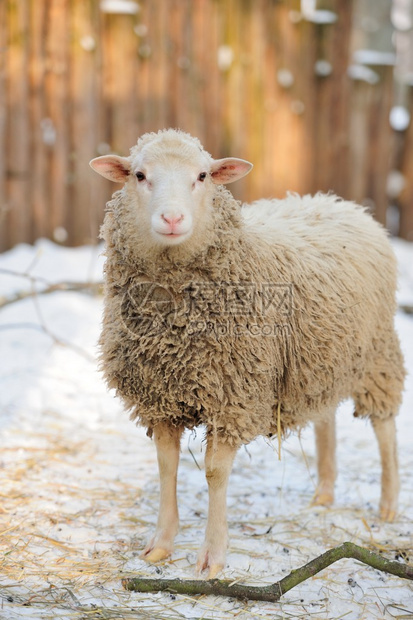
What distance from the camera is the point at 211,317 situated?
9.87ft

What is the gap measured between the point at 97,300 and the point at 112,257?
356 cm

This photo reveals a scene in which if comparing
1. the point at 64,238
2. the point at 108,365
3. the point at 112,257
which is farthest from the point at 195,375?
the point at 64,238

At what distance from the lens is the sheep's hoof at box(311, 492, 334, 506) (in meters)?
3.91

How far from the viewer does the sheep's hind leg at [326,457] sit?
3.98 m

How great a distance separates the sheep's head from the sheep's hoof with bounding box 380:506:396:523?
1.91 metres

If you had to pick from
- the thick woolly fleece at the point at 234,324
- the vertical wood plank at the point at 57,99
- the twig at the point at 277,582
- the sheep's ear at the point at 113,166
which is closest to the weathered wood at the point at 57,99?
the vertical wood plank at the point at 57,99

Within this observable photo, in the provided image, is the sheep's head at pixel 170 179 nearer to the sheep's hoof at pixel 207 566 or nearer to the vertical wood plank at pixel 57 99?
the sheep's hoof at pixel 207 566

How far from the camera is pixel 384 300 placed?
3.76 m

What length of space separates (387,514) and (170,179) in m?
2.16

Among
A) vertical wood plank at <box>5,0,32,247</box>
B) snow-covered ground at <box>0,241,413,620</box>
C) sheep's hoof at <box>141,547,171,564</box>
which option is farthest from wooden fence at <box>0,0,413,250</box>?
sheep's hoof at <box>141,547,171,564</box>


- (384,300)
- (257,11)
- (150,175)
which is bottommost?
(384,300)

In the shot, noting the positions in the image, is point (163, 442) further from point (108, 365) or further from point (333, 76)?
point (333, 76)

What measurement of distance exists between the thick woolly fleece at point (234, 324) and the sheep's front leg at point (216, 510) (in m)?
0.09

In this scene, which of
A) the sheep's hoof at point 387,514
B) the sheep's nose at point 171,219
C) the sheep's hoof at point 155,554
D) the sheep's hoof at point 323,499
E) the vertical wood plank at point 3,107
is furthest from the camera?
the vertical wood plank at point 3,107
